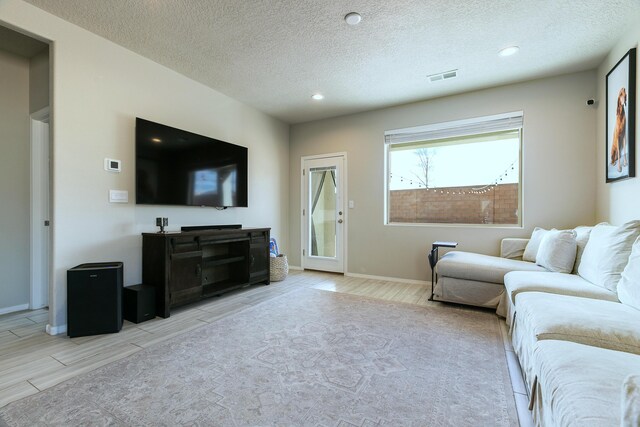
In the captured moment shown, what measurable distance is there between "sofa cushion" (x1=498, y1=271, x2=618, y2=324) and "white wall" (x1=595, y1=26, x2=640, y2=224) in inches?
31.8

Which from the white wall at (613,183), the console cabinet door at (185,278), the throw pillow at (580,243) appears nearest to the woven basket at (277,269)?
the console cabinet door at (185,278)

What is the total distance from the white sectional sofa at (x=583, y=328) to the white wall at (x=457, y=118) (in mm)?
881

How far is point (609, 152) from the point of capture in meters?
2.82

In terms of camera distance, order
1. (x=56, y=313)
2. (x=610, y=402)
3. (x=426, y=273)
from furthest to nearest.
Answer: (x=426, y=273), (x=56, y=313), (x=610, y=402)

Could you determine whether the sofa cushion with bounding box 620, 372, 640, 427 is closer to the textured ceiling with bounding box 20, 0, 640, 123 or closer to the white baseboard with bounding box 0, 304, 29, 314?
the textured ceiling with bounding box 20, 0, 640, 123

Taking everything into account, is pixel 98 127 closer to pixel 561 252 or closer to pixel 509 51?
pixel 509 51

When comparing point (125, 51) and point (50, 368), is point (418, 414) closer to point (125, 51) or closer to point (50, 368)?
point (50, 368)

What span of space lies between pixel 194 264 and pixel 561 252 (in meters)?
3.52

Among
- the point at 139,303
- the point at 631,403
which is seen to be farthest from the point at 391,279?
the point at 631,403

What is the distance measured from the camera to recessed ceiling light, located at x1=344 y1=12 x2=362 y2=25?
233 centimetres

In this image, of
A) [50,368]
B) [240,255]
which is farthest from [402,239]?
[50,368]

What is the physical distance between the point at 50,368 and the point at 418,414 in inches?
89.9

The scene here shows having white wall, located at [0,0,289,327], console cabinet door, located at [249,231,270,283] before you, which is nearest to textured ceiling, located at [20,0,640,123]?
white wall, located at [0,0,289,327]

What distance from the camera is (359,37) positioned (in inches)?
104
